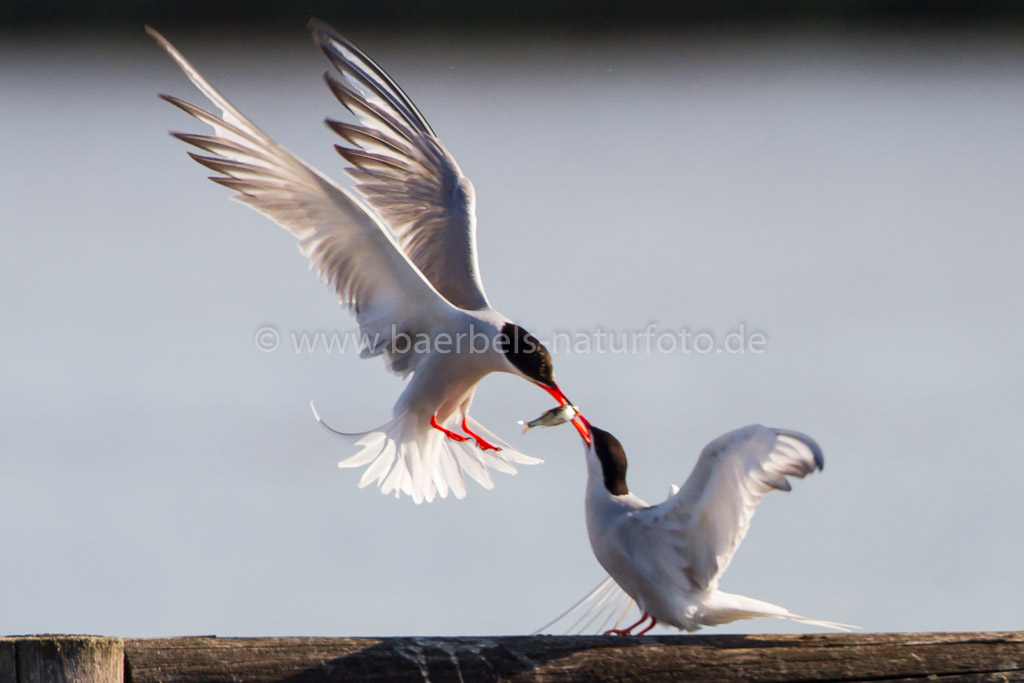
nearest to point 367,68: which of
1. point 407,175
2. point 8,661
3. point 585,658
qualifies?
point 407,175

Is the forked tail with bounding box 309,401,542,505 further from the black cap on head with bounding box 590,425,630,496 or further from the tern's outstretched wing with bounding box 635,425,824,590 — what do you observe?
the tern's outstretched wing with bounding box 635,425,824,590

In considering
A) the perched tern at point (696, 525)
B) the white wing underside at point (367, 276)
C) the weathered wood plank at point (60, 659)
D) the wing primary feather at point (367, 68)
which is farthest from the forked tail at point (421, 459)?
the weathered wood plank at point (60, 659)

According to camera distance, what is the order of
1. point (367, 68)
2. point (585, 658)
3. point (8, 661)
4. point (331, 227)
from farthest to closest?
point (367, 68) → point (331, 227) → point (585, 658) → point (8, 661)

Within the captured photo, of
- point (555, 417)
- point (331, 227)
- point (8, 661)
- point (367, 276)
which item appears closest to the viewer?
point (8, 661)

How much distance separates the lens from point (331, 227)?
155 inches

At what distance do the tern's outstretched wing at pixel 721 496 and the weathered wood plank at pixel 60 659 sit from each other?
54.6 inches

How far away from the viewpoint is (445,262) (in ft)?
15.0

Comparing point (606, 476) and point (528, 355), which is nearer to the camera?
point (606, 476)

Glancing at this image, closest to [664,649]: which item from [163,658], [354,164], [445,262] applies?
[163,658]

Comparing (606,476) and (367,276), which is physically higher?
(367,276)

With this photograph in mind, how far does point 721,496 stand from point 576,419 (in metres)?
0.86

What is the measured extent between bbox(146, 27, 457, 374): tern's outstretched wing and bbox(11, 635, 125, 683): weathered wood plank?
6.87 feet

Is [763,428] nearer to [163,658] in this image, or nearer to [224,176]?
[163,658]

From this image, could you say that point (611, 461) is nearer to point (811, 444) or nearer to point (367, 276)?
point (811, 444)
